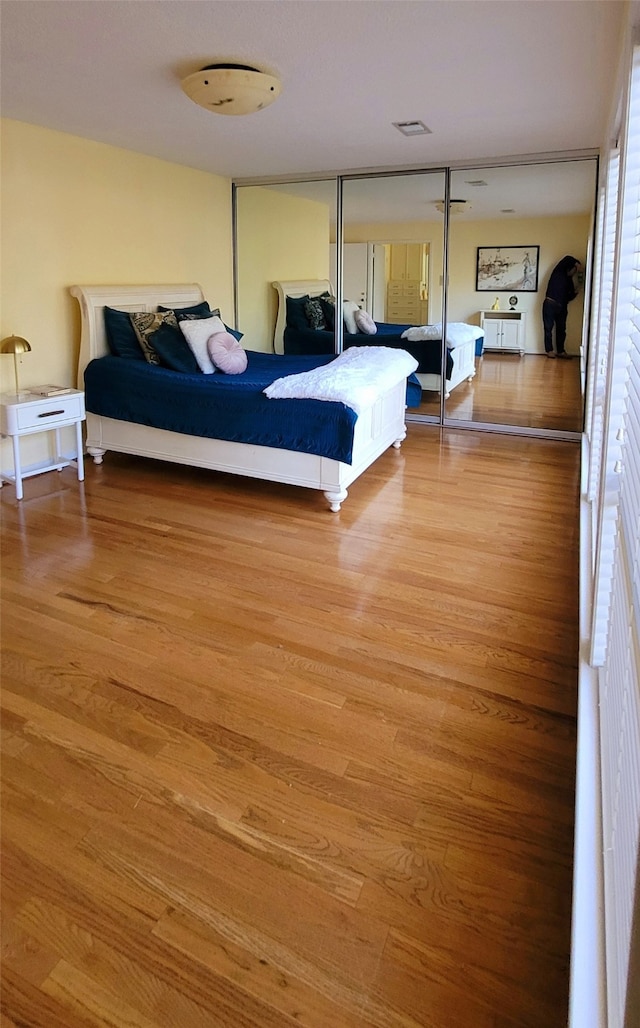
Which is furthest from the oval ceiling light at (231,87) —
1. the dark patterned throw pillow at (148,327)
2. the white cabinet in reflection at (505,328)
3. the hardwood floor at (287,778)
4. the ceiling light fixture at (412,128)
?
the white cabinet in reflection at (505,328)

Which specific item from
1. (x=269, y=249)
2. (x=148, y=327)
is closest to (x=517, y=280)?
(x=269, y=249)

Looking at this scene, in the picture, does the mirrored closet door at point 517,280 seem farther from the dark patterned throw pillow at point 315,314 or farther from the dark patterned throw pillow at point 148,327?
the dark patterned throw pillow at point 148,327

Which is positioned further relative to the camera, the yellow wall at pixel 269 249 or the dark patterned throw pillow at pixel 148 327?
the yellow wall at pixel 269 249

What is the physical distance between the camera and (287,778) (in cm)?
182

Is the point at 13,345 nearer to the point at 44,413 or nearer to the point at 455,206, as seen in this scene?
the point at 44,413

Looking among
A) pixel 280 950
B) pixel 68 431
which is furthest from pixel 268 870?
pixel 68 431

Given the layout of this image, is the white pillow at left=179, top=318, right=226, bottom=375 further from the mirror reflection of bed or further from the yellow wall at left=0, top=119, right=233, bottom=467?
the mirror reflection of bed

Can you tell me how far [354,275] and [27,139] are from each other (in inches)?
115

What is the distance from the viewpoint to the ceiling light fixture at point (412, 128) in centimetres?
402

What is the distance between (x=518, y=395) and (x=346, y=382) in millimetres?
3104

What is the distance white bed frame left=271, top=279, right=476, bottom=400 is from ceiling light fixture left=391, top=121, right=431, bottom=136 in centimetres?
200

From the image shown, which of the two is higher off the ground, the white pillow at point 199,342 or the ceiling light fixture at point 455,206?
the ceiling light fixture at point 455,206

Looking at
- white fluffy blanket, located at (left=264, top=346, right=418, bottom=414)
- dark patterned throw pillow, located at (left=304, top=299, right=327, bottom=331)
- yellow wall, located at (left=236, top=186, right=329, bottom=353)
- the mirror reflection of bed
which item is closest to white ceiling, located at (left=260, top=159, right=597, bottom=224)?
the mirror reflection of bed

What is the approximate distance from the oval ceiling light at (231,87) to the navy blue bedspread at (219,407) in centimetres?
145
